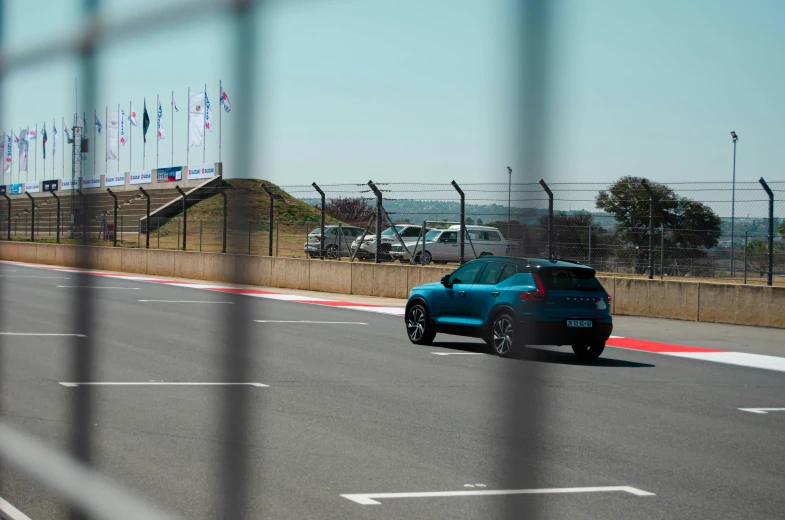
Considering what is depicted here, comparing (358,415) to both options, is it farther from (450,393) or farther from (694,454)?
(694,454)

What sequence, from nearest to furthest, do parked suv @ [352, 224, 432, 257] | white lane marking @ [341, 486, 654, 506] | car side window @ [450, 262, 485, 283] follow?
white lane marking @ [341, 486, 654, 506] < car side window @ [450, 262, 485, 283] < parked suv @ [352, 224, 432, 257]

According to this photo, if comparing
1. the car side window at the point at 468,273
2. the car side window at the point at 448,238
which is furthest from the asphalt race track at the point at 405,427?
the car side window at the point at 448,238

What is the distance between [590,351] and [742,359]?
7.07 ft

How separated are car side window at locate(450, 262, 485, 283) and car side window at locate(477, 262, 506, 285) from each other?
20 centimetres

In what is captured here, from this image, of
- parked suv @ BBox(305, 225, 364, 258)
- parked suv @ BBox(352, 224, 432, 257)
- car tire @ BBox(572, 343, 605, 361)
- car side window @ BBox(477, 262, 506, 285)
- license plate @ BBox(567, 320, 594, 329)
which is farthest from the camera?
parked suv @ BBox(305, 225, 364, 258)

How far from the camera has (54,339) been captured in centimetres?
1334

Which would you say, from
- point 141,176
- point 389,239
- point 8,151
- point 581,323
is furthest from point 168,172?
point 389,239

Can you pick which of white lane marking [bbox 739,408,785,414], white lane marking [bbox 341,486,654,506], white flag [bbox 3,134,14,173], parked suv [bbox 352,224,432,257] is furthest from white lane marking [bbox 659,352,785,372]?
parked suv [bbox 352,224,432,257]

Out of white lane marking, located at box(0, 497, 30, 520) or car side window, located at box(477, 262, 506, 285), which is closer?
white lane marking, located at box(0, 497, 30, 520)

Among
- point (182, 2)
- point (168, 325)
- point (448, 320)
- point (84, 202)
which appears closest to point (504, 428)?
point (182, 2)

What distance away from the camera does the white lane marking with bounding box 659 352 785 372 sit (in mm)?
12766

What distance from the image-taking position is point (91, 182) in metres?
3.20

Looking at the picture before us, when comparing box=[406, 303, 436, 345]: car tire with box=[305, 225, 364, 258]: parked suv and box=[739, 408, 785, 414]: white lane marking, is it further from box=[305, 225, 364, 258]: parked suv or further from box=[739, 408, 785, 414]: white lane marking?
box=[305, 225, 364, 258]: parked suv

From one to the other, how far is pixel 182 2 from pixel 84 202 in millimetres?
1077
